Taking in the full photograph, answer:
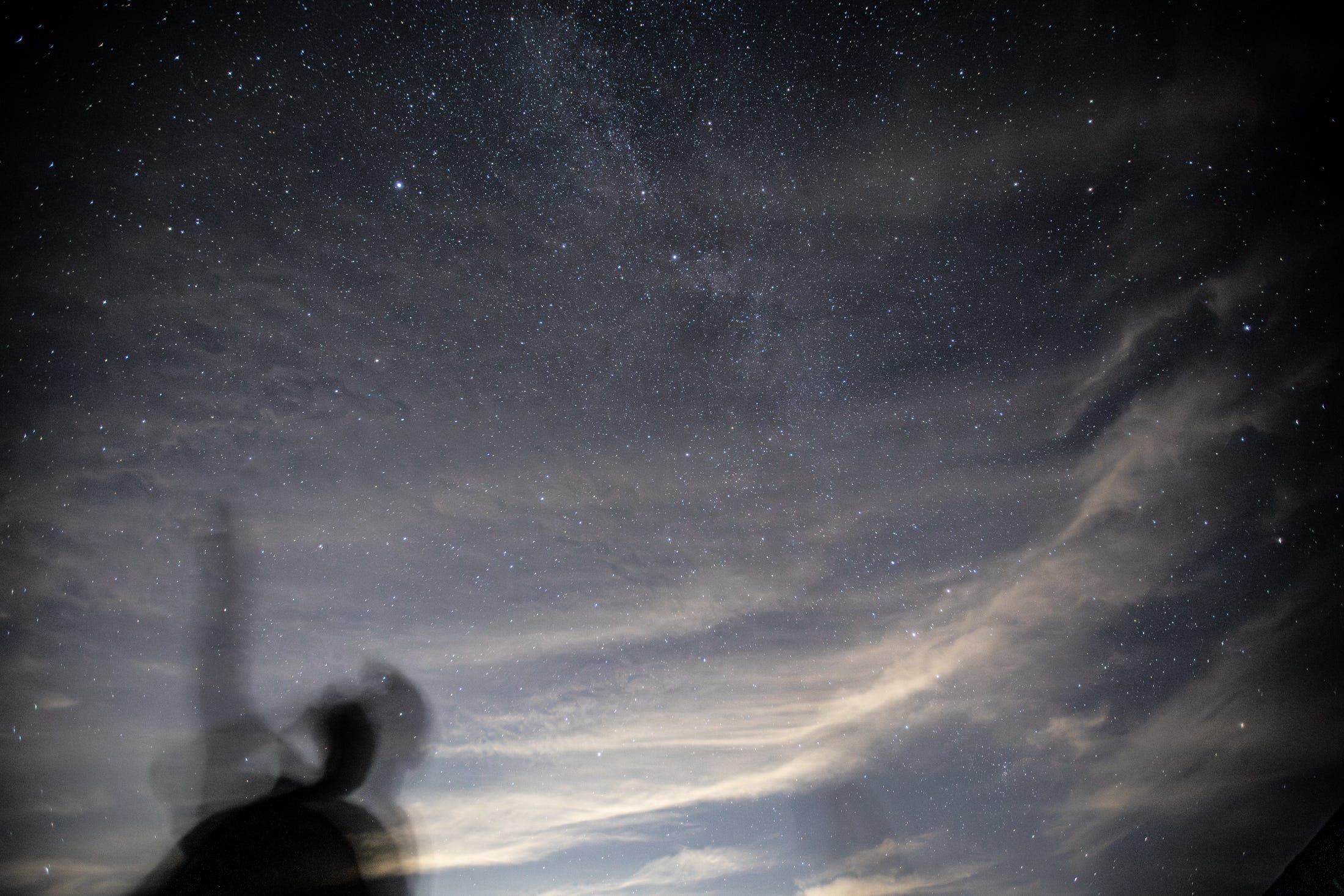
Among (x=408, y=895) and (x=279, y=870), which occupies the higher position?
(x=279, y=870)

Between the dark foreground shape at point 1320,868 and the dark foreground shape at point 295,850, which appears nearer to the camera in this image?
the dark foreground shape at point 295,850

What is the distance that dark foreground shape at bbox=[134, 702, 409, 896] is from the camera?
7.34 feet

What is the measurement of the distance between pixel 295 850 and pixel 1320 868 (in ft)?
26.0

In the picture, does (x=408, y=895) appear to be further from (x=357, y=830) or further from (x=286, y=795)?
(x=286, y=795)

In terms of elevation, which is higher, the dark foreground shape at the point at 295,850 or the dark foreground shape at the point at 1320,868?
the dark foreground shape at the point at 295,850

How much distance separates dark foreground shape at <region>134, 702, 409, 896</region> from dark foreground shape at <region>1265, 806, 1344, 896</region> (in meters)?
7.37

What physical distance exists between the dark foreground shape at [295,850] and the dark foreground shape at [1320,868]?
7.37 metres

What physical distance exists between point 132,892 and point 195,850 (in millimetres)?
218

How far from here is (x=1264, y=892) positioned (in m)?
4.98

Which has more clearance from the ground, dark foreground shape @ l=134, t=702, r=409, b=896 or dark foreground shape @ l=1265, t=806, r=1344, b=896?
dark foreground shape @ l=134, t=702, r=409, b=896

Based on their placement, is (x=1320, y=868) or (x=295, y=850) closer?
(x=295, y=850)

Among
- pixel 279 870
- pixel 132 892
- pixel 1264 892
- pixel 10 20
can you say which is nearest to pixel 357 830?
pixel 279 870

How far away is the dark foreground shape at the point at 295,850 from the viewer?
7.34ft

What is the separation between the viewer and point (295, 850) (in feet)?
8.01
